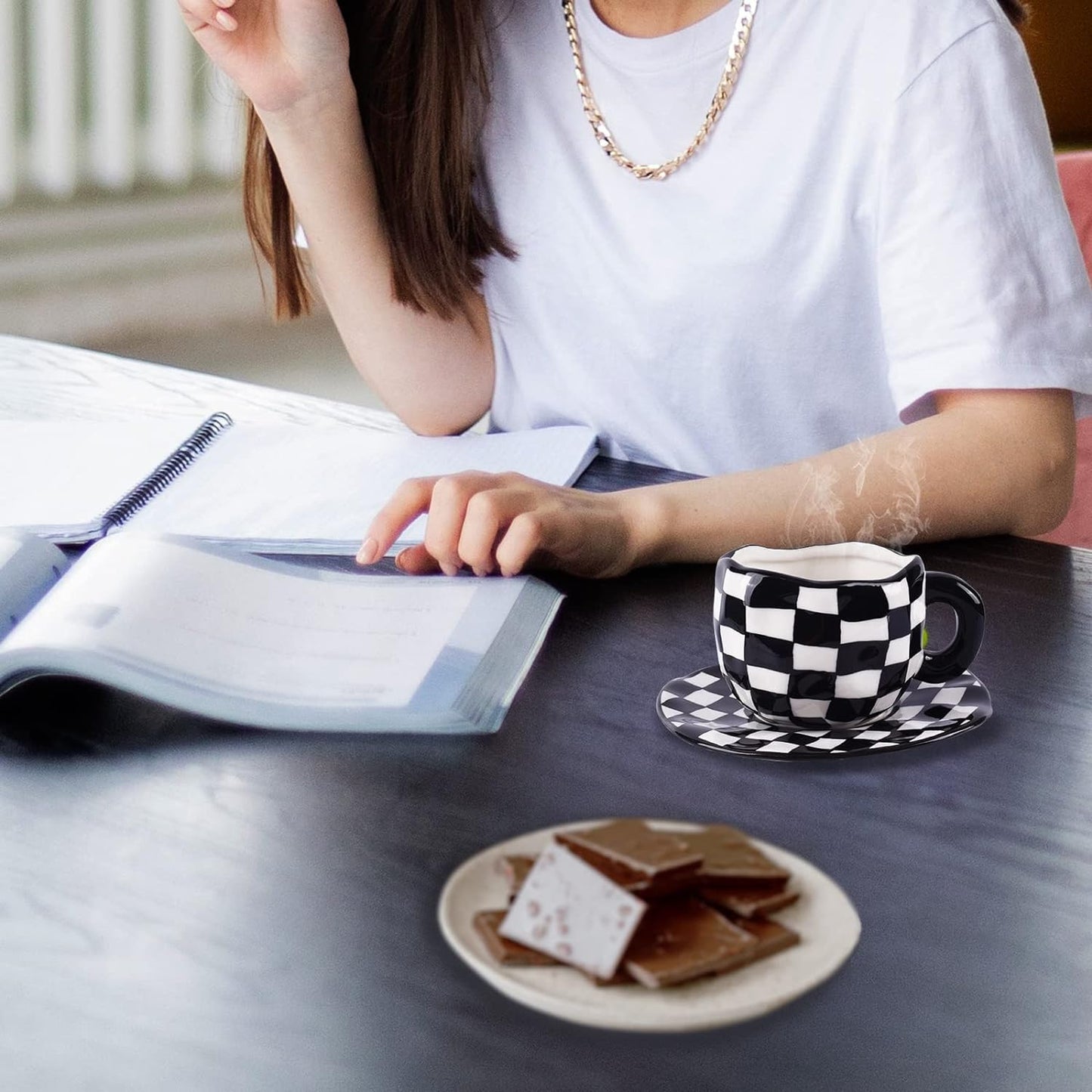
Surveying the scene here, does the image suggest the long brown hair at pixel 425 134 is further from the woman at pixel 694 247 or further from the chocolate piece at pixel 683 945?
the chocolate piece at pixel 683 945

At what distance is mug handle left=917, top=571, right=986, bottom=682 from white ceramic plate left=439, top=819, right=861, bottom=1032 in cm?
22

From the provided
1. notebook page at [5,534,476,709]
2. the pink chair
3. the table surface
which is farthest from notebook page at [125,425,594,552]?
the pink chair

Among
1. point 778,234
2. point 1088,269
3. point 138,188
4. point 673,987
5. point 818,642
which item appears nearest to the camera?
point 673,987

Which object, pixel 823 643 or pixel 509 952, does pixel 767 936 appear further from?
pixel 823 643

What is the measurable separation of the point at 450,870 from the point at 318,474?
1.84 feet

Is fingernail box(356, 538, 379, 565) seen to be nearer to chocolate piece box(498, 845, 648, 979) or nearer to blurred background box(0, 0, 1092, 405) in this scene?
chocolate piece box(498, 845, 648, 979)

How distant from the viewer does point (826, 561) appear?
2.42 ft

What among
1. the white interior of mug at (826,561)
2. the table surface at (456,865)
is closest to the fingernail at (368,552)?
the table surface at (456,865)

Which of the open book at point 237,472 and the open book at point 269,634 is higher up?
the open book at point 269,634

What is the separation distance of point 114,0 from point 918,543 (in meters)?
3.83

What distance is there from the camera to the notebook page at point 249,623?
695 millimetres

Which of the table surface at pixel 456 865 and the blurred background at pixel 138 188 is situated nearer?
the table surface at pixel 456 865

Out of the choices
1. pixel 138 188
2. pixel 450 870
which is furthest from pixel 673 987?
pixel 138 188

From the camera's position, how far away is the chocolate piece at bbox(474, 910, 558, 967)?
0.47 meters
